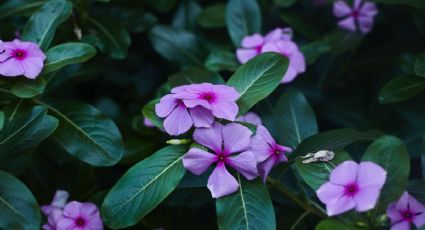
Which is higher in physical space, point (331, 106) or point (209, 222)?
point (331, 106)

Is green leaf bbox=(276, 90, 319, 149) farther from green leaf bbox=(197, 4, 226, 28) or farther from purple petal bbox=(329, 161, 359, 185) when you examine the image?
green leaf bbox=(197, 4, 226, 28)

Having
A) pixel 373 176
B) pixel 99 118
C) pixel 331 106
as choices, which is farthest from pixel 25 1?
pixel 373 176

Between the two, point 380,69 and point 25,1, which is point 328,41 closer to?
point 380,69

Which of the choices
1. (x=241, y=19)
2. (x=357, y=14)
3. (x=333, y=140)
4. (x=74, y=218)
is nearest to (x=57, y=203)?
(x=74, y=218)

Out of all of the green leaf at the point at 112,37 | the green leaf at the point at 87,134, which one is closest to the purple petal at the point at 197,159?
the green leaf at the point at 87,134

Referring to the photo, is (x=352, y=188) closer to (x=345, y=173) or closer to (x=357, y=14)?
(x=345, y=173)

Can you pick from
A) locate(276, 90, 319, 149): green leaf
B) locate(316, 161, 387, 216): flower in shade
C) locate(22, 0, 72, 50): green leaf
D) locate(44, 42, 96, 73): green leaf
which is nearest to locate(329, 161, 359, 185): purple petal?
locate(316, 161, 387, 216): flower in shade

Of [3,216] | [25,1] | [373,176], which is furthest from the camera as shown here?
[25,1]
